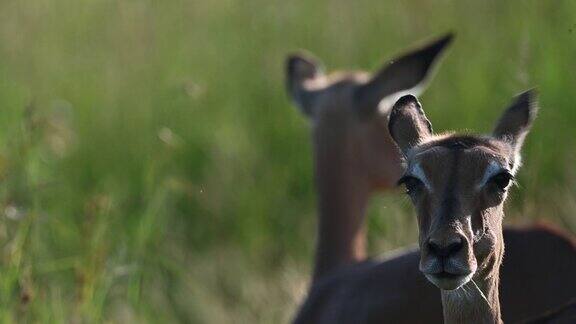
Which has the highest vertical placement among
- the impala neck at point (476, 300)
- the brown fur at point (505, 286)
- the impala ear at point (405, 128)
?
the impala ear at point (405, 128)

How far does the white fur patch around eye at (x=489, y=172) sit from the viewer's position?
13.2 ft

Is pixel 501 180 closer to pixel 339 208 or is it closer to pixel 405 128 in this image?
pixel 405 128

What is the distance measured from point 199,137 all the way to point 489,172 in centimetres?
583

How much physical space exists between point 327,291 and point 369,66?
13.3ft

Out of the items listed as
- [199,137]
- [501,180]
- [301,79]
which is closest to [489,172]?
[501,180]

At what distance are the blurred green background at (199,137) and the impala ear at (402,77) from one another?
40 centimetres

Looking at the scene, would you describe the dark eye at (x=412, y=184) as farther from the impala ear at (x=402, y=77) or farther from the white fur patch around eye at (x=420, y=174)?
the impala ear at (x=402, y=77)

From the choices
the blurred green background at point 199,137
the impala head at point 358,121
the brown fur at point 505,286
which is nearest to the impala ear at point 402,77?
the impala head at point 358,121

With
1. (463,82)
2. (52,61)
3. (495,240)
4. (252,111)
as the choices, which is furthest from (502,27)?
(495,240)

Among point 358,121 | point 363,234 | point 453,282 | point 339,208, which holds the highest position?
point 453,282

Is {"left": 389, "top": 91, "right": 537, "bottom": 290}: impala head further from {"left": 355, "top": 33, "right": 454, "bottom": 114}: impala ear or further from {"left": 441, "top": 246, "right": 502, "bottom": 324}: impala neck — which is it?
{"left": 355, "top": 33, "right": 454, "bottom": 114}: impala ear

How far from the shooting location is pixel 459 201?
13.1ft

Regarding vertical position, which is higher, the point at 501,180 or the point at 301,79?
the point at 501,180

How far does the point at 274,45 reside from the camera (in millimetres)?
10797
